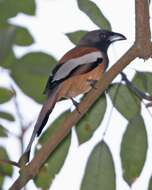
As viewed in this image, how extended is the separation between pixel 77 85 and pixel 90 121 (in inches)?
26.5

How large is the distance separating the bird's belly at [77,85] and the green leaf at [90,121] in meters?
0.55

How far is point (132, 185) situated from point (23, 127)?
1055 mm

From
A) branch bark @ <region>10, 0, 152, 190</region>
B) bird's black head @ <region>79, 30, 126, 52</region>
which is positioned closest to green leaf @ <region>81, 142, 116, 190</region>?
branch bark @ <region>10, 0, 152, 190</region>

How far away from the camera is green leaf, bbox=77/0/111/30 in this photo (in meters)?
2.37

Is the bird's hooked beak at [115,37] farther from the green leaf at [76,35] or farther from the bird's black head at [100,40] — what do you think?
the green leaf at [76,35]

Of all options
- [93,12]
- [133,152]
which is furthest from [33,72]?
[133,152]

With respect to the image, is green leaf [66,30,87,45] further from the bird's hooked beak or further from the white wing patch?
the bird's hooked beak

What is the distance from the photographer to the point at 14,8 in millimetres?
2068

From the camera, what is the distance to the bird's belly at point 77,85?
3.09 m

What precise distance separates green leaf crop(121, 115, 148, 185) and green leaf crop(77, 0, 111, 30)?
0.51m

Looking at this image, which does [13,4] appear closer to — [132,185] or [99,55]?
[132,185]

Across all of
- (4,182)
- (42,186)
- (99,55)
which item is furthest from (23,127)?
(99,55)

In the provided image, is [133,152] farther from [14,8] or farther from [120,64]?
[14,8]

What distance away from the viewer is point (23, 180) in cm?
125
